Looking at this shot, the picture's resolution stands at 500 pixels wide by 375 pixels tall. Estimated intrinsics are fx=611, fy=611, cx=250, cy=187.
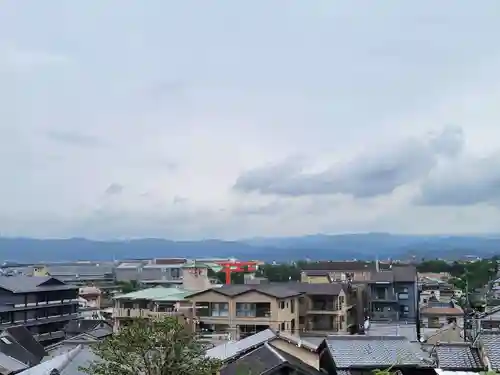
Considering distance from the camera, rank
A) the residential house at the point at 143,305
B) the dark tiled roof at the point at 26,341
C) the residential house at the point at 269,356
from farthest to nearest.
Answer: the residential house at the point at 143,305, the dark tiled roof at the point at 26,341, the residential house at the point at 269,356

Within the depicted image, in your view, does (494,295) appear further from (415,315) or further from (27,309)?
(27,309)

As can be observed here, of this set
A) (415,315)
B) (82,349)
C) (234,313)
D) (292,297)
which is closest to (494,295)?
(415,315)

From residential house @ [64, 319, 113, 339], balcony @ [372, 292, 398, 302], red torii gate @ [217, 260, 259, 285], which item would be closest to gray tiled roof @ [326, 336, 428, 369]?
residential house @ [64, 319, 113, 339]

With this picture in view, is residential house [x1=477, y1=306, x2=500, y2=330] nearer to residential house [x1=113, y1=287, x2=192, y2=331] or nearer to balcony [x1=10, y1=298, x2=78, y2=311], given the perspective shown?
residential house [x1=113, y1=287, x2=192, y2=331]

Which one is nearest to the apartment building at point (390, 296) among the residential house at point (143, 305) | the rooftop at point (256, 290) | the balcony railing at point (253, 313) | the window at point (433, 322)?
the window at point (433, 322)

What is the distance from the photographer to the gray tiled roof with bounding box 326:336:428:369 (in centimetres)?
1677

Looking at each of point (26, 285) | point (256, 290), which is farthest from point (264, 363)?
point (26, 285)

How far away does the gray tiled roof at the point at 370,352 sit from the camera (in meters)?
16.8

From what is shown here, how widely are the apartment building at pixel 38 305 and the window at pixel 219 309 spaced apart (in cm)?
1278

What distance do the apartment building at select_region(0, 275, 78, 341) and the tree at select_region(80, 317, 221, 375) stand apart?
85.4 feet

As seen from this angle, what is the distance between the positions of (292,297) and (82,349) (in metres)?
14.3

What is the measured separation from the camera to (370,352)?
695 inches

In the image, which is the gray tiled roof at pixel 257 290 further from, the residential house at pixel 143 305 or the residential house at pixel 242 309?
the residential house at pixel 143 305

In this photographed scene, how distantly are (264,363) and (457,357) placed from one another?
18.3 ft
